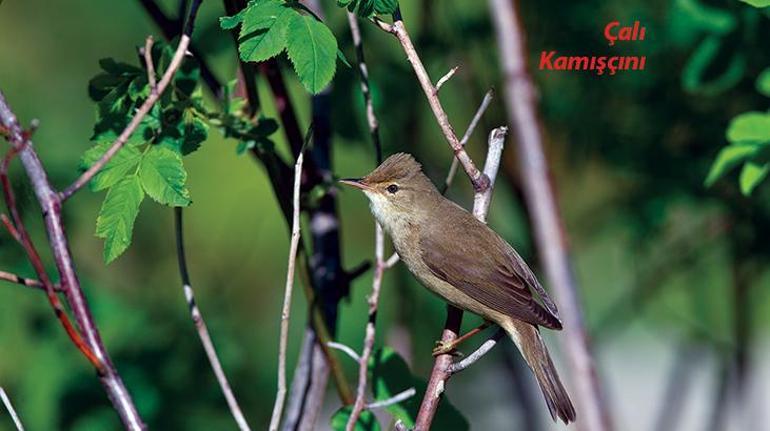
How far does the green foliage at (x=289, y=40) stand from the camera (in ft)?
6.21

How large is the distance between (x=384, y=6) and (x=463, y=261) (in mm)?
1295

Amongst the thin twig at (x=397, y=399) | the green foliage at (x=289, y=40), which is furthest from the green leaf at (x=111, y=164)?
the thin twig at (x=397, y=399)

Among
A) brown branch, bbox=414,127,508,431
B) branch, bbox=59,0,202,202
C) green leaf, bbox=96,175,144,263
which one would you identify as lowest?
brown branch, bbox=414,127,508,431

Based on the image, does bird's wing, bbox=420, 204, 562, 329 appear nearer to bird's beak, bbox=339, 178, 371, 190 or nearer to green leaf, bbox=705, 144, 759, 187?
bird's beak, bbox=339, 178, 371, 190

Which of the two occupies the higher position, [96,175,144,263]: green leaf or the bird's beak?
[96,175,144,263]: green leaf

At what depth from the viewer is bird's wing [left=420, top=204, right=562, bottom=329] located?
9.61 ft

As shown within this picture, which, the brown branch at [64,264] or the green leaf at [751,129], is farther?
the green leaf at [751,129]

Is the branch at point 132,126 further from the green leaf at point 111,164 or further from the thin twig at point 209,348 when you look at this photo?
the thin twig at point 209,348

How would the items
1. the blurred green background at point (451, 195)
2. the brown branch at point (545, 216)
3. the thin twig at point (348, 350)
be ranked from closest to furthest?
the thin twig at point (348, 350)
the brown branch at point (545, 216)
the blurred green background at point (451, 195)

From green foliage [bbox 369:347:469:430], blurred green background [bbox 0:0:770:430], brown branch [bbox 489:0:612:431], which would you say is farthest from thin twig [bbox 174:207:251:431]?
brown branch [bbox 489:0:612:431]

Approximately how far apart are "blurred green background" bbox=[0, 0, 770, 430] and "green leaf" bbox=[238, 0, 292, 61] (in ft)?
2.97

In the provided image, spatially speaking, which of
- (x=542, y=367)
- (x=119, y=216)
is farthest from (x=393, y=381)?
(x=119, y=216)

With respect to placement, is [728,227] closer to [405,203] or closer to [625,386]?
Answer: [405,203]

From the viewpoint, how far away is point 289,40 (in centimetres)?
191
